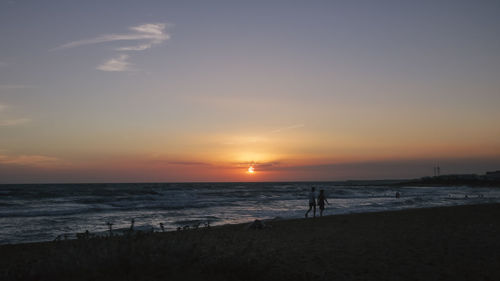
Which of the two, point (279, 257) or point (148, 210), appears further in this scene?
point (148, 210)

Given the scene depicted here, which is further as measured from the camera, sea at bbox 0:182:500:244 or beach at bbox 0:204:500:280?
sea at bbox 0:182:500:244

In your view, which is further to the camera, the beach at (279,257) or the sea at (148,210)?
the sea at (148,210)

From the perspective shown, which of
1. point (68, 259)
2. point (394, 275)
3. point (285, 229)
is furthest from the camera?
point (285, 229)

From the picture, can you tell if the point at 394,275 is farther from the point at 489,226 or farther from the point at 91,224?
the point at 91,224

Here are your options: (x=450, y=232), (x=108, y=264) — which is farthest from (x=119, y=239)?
(x=450, y=232)

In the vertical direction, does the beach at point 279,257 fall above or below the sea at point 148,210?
above

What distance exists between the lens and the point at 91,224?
19.4m

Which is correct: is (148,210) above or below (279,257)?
below

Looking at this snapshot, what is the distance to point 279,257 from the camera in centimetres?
838

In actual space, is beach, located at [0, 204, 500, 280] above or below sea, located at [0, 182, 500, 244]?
above

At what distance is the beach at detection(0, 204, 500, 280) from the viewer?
5.43m

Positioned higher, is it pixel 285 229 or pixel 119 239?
pixel 119 239

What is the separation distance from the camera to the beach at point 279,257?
17.8ft

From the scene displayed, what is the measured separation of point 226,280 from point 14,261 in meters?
6.88
